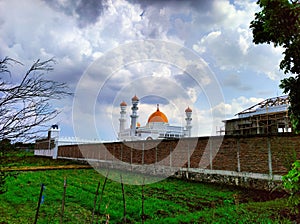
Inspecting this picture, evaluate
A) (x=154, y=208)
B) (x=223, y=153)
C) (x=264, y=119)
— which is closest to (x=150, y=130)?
(x=264, y=119)

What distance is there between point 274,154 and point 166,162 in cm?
527

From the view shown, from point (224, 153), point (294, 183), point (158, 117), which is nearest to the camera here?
point (294, 183)

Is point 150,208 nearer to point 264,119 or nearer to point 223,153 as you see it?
point 223,153

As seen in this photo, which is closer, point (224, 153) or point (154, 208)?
point (154, 208)

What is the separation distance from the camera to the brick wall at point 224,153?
25.1 feet

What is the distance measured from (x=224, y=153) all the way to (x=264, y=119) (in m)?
9.34

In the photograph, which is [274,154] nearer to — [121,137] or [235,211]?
[235,211]

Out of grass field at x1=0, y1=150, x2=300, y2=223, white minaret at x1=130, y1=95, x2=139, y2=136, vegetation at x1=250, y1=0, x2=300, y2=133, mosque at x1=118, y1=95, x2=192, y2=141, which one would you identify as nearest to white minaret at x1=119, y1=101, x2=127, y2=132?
mosque at x1=118, y1=95, x2=192, y2=141

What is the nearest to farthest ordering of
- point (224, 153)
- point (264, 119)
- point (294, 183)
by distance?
point (294, 183), point (224, 153), point (264, 119)

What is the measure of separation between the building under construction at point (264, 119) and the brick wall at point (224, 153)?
19.8ft

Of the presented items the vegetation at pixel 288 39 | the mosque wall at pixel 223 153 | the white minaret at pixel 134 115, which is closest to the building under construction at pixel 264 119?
the mosque wall at pixel 223 153

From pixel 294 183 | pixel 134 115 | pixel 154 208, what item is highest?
pixel 134 115

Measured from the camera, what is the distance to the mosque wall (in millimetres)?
7651

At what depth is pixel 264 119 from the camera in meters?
17.1
